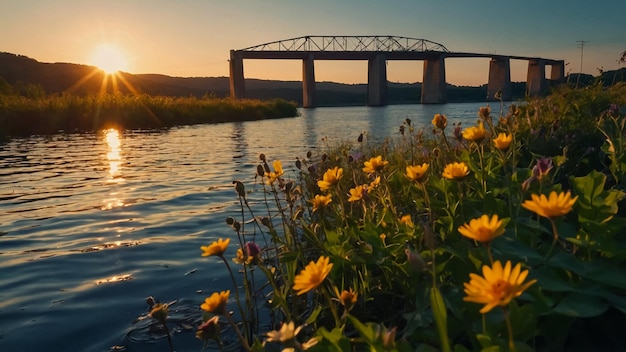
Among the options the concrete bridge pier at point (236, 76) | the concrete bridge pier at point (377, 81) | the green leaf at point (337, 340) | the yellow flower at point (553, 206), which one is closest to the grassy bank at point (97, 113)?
the green leaf at point (337, 340)

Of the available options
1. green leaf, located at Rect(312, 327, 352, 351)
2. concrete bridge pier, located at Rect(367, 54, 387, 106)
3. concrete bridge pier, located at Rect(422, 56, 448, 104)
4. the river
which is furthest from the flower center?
concrete bridge pier, located at Rect(422, 56, 448, 104)

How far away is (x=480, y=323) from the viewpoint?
1546 millimetres

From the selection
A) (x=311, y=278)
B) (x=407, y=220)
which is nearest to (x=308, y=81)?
(x=407, y=220)

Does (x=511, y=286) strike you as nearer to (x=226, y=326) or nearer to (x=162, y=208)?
(x=226, y=326)

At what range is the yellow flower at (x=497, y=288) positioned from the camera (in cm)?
92

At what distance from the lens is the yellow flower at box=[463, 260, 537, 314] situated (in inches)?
36.4

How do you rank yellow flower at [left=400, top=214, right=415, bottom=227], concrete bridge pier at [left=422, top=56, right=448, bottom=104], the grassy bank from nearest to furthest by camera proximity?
yellow flower at [left=400, top=214, right=415, bottom=227] → the grassy bank → concrete bridge pier at [left=422, top=56, right=448, bottom=104]


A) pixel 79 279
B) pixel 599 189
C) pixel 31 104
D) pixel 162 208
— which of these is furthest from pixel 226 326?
pixel 31 104

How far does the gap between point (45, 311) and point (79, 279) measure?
58cm

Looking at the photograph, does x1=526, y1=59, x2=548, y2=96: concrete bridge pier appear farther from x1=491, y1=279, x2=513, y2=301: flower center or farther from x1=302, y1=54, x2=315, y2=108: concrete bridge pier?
x1=491, y1=279, x2=513, y2=301: flower center

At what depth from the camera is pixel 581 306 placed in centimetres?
150

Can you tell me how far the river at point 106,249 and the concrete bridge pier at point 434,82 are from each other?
245ft

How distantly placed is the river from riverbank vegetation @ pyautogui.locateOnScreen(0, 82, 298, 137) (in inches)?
432

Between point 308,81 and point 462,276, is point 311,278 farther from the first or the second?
point 308,81
